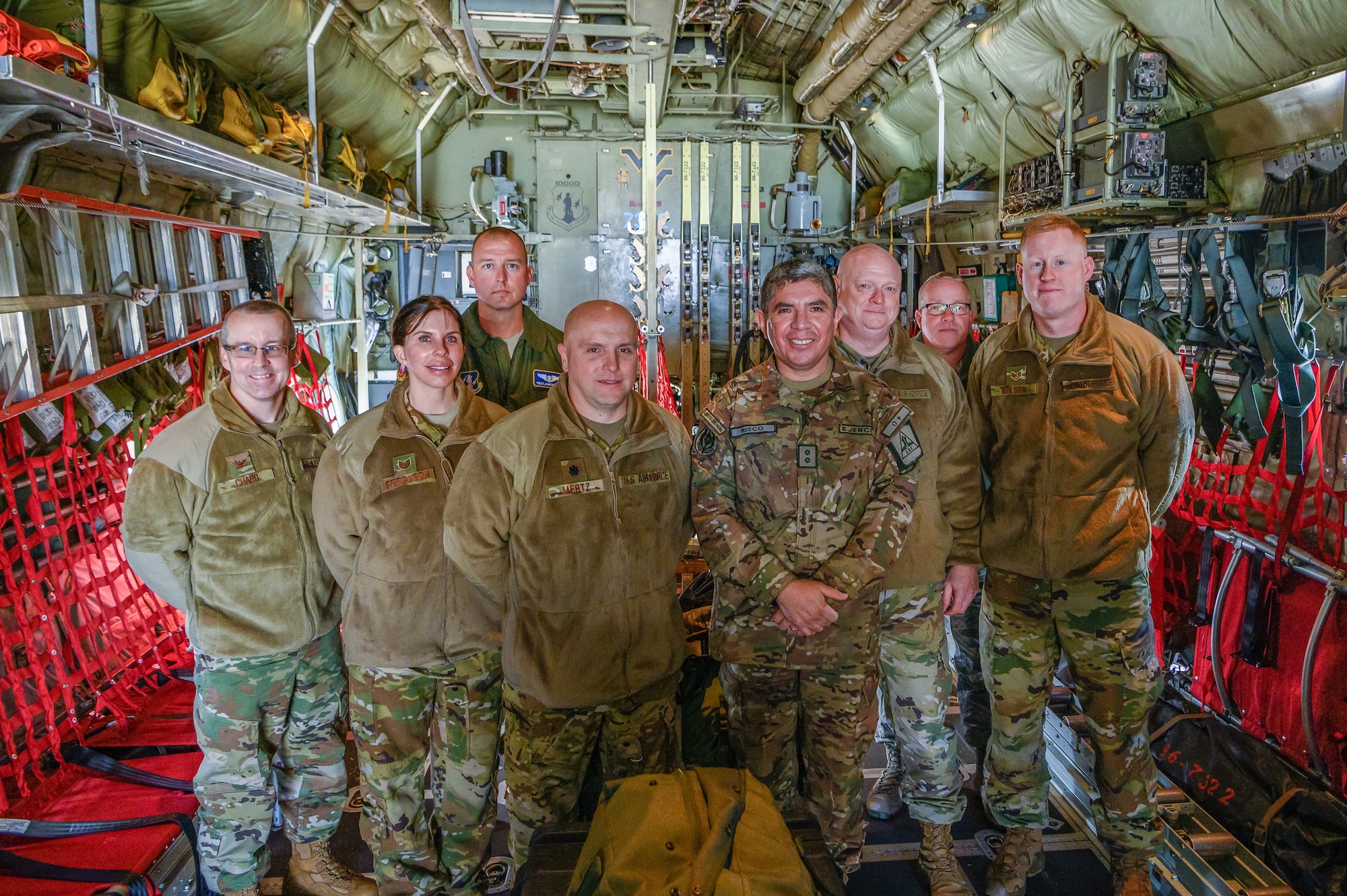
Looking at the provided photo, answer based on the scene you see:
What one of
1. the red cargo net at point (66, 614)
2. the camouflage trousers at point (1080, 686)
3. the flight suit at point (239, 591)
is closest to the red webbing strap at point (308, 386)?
the red cargo net at point (66, 614)

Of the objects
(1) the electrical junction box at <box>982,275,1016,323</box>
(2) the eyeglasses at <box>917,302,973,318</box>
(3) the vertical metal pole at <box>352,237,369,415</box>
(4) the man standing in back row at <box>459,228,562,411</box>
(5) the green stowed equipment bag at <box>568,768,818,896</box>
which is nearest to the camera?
(5) the green stowed equipment bag at <box>568,768,818,896</box>

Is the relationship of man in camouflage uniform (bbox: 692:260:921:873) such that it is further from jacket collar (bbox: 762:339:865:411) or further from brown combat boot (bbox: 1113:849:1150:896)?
brown combat boot (bbox: 1113:849:1150:896)

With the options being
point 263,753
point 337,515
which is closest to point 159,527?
point 337,515

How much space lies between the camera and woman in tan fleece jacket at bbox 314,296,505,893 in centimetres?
226

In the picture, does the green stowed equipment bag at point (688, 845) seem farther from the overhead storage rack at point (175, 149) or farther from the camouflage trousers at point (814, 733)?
the overhead storage rack at point (175, 149)

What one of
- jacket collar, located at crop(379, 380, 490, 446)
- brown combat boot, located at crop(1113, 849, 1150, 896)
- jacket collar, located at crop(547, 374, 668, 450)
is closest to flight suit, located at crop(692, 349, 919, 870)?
jacket collar, located at crop(547, 374, 668, 450)

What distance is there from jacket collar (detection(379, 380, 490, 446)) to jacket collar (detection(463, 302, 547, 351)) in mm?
617

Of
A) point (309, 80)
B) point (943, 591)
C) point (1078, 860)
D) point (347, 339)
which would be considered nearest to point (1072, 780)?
point (1078, 860)

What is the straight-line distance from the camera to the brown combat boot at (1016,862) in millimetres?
2531

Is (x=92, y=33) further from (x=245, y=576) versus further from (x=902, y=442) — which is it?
(x=902, y=442)

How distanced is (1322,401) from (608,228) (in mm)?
5804

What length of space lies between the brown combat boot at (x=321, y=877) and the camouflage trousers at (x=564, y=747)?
69 cm

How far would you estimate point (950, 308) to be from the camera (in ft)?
10.9

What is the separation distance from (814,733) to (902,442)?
0.89 metres
